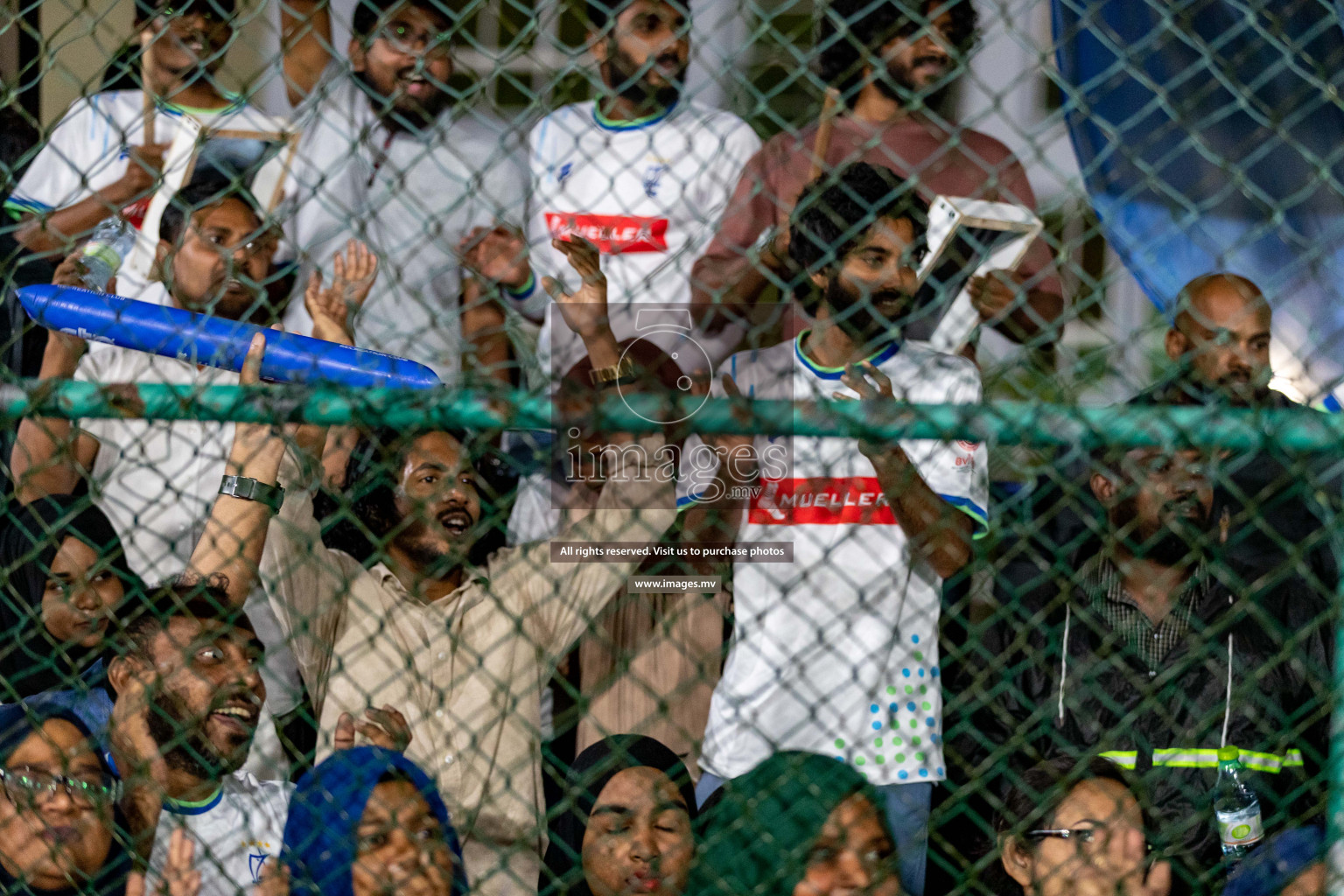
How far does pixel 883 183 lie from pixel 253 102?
1496 millimetres

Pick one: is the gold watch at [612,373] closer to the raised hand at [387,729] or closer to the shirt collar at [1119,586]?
the raised hand at [387,729]

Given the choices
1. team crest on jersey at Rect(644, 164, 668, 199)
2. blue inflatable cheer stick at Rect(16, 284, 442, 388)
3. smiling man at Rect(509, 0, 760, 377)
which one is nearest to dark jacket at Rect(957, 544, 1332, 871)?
smiling man at Rect(509, 0, 760, 377)

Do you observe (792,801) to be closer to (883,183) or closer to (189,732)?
(189,732)

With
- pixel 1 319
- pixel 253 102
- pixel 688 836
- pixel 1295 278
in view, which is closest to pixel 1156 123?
pixel 1295 278

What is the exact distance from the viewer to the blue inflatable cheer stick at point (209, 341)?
2.18 m

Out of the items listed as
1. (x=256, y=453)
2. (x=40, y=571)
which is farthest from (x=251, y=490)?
(x=40, y=571)

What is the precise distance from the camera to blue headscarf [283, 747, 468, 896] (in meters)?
2.36

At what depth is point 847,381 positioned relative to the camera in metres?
2.11

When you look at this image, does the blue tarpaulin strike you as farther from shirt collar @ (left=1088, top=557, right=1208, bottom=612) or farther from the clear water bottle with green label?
the clear water bottle with green label

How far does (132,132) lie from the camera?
3123mm

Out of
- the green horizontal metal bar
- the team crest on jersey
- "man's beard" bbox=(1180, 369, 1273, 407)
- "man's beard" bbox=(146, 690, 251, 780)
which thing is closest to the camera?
the green horizontal metal bar

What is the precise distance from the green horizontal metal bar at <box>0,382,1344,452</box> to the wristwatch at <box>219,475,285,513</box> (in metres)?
0.42

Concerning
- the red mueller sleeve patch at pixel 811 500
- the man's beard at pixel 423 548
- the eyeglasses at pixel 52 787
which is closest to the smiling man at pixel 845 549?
the red mueller sleeve patch at pixel 811 500

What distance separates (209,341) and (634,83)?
1.15 metres
